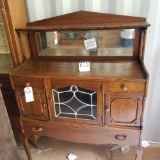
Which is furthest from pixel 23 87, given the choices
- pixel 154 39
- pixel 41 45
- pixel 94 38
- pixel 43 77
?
pixel 154 39

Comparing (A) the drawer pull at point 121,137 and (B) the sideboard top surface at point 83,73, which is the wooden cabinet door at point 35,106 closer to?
(B) the sideboard top surface at point 83,73

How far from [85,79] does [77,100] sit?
0.66 ft

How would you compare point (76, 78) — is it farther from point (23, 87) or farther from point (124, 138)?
point (124, 138)

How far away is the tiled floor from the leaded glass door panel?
612 mm

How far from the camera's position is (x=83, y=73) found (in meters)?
1.24

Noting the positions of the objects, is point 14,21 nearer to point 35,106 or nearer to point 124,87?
point 35,106

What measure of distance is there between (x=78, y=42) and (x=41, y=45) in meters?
Answer: 0.34

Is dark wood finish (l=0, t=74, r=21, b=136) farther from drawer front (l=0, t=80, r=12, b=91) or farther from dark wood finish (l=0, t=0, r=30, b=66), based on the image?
dark wood finish (l=0, t=0, r=30, b=66)

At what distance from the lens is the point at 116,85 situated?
3.77ft

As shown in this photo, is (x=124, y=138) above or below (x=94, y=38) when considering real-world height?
below

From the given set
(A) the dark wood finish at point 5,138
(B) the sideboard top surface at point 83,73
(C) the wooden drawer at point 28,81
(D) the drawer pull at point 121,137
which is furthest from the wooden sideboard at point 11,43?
(D) the drawer pull at point 121,137

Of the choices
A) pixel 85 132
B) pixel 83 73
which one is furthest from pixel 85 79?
pixel 85 132

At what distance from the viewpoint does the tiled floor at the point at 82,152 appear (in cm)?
171

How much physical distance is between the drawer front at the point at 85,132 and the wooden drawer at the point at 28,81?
315 millimetres
